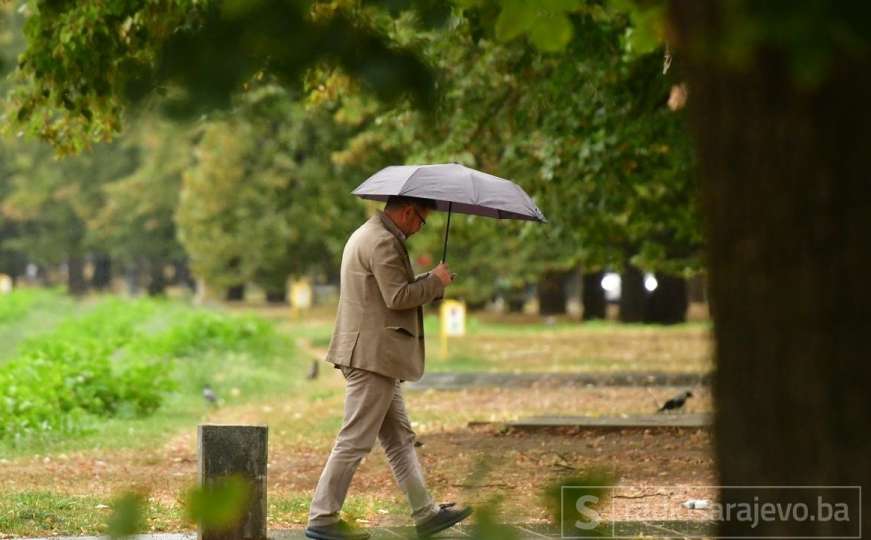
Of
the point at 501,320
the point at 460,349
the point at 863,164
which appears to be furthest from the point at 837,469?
the point at 501,320

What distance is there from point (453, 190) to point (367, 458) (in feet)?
16.0

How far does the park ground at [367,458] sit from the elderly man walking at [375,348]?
0.59m

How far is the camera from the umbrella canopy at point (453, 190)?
26.2 ft

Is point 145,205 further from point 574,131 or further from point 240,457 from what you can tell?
point 240,457

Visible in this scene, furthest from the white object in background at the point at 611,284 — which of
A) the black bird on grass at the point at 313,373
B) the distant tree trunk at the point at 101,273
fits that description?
the distant tree trunk at the point at 101,273

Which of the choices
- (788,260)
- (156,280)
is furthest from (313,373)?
(156,280)

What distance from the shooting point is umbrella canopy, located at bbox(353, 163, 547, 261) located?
797 centimetres

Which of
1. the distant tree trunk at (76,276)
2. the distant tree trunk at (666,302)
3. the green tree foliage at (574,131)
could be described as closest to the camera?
the green tree foliage at (574,131)

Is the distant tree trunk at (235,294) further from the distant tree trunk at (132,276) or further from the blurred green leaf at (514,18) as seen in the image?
the blurred green leaf at (514,18)

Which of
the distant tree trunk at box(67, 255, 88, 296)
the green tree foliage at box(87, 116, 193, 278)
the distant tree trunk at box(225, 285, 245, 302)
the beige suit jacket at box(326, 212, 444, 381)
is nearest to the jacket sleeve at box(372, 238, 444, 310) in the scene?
the beige suit jacket at box(326, 212, 444, 381)

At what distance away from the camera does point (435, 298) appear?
788cm

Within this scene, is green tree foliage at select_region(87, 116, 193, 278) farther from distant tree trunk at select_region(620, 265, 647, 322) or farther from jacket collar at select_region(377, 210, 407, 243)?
jacket collar at select_region(377, 210, 407, 243)

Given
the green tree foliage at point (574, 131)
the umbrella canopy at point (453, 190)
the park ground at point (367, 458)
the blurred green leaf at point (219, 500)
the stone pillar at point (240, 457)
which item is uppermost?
the green tree foliage at point (574, 131)

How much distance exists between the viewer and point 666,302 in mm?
38781
